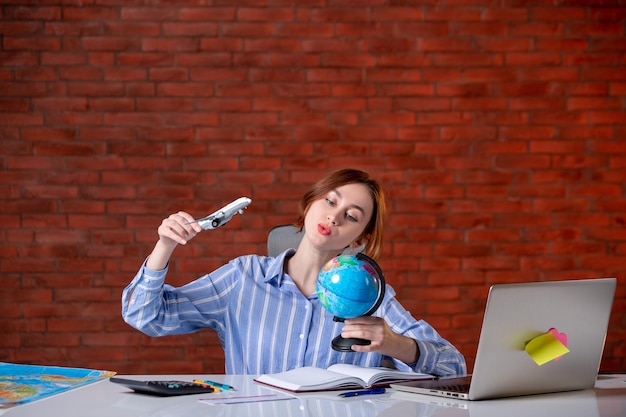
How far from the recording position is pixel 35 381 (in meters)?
1.79

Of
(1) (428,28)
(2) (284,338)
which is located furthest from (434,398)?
(1) (428,28)

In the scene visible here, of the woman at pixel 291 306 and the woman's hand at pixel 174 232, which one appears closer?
the woman's hand at pixel 174 232

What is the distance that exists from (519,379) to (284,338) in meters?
0.72

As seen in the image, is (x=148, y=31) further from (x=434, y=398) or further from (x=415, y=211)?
(x=434, y=398)

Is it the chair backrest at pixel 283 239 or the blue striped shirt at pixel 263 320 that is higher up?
the chair backrest at pixel 283 239

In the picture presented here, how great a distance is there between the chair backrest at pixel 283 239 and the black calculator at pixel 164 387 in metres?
0.87

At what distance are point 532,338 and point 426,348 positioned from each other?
0.42m

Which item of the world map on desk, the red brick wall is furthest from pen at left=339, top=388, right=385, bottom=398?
the red brick wall

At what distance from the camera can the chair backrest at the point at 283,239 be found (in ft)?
8.29

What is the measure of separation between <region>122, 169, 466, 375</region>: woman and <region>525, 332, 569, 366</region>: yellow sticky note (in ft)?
1.41

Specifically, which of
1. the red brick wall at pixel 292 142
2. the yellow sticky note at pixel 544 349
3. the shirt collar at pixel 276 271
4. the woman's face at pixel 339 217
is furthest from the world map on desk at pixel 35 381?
the red brick wall at pixel 292 142

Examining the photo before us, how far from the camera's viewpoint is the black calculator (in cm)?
165

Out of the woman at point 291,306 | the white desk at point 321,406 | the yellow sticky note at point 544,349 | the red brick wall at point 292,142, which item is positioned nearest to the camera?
the white desk at point 321,406

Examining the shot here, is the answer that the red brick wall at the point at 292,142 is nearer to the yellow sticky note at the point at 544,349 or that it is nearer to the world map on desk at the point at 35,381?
the world map on desk at the point at 35,381
